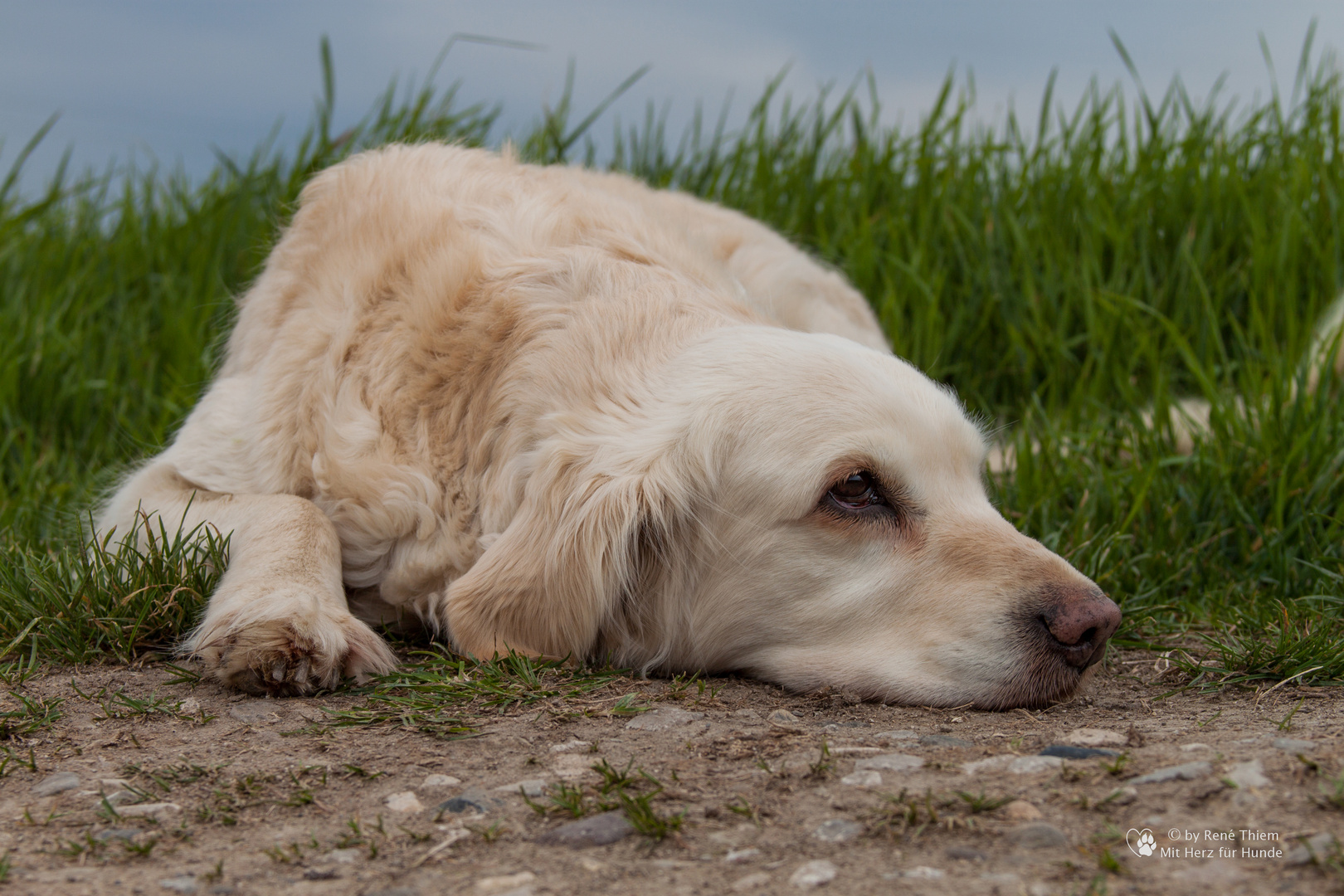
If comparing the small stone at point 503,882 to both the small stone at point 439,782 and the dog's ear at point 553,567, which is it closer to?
the small stone at point 439,782

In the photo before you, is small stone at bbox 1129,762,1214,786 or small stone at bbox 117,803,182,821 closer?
small stone at bbox 1129,762,1214,786

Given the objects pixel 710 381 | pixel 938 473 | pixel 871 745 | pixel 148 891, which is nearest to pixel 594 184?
pixel 710 381

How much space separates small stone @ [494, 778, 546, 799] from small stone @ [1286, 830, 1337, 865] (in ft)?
3.51

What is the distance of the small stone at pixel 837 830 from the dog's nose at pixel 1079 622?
86 centimetres

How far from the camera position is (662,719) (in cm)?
221

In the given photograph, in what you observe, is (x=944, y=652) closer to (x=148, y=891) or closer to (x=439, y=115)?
(x=148, y=891)

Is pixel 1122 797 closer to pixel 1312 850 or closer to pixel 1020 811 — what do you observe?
pixel 1020 811

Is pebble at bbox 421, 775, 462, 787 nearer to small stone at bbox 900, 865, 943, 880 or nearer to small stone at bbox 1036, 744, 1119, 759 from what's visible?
small stone at bbox 900, 865, 943, 880

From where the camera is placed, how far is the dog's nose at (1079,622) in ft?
7.64

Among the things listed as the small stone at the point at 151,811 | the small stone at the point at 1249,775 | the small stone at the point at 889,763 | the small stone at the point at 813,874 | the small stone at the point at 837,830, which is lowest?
the small stone at the point at 151,811

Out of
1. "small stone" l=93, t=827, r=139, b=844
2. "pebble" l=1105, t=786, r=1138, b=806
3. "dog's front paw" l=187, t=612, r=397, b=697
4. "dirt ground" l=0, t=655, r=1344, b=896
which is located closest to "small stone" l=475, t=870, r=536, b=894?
"dirt ground" l=0, t=655, r=1344, b=896

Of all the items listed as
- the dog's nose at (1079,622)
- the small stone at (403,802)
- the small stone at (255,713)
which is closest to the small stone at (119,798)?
the small stone at (255,713)

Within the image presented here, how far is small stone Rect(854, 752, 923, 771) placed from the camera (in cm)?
187

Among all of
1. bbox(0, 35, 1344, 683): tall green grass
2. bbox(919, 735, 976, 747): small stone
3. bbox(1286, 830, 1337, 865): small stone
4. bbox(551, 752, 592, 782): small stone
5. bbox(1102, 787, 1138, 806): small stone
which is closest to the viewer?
bbox(1286, 830, 1337, 865): small stone
